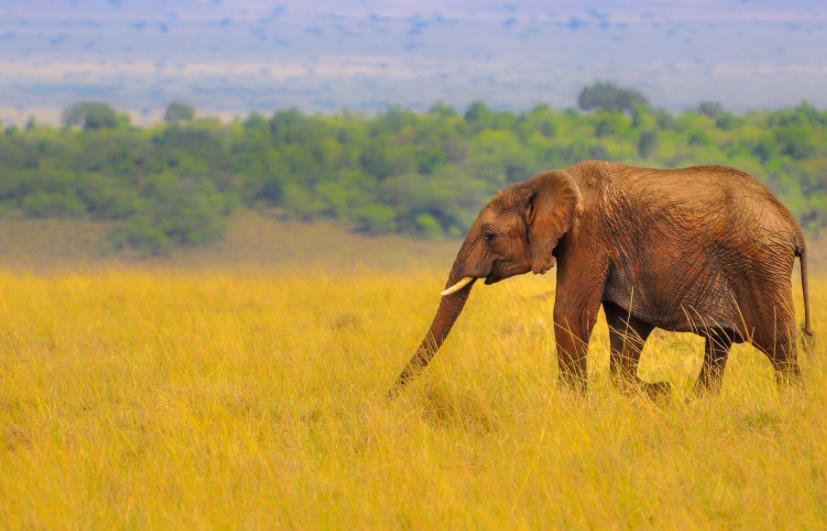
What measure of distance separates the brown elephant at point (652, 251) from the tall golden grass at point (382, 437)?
1.26 feet

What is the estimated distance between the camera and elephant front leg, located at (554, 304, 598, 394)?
737 cm

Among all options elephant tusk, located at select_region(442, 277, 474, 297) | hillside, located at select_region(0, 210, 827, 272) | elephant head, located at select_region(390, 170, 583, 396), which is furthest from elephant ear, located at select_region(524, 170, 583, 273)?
hillside, located at select_region(0, 210, 827, 272)

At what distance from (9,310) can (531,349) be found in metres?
5.36

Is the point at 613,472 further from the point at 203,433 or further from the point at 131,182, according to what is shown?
the point at 131,182

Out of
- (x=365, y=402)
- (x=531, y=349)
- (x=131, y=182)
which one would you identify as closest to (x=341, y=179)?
(x=131, y=182)

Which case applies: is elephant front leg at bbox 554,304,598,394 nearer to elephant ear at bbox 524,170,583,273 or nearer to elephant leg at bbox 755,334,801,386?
elephant ear at bbox 524,170,583,273

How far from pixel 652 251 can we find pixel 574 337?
0.68m

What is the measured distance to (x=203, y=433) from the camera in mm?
6586

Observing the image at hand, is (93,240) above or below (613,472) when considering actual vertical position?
below

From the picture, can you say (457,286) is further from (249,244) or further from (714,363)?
(249,244)

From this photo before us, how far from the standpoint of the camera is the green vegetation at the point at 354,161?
33.1 metres

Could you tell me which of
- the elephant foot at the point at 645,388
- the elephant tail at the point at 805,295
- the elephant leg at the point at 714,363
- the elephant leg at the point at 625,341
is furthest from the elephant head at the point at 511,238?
the elephant tail at the point at 805,295

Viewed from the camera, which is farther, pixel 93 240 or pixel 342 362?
pixel 93 240

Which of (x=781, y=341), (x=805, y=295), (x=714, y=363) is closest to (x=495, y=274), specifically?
(x=714, y=363)
